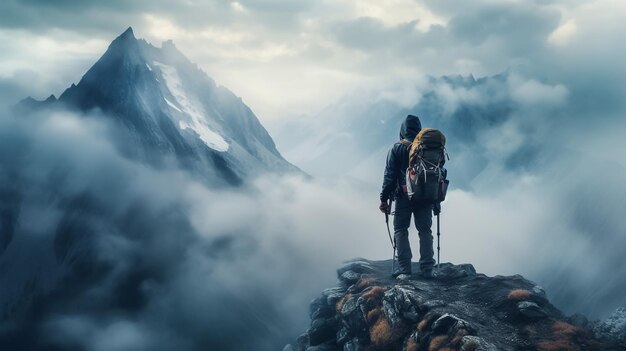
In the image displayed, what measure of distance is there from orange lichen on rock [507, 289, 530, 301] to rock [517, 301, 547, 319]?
49cm

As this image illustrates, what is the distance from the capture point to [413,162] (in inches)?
781

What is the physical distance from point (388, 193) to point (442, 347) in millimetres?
7205

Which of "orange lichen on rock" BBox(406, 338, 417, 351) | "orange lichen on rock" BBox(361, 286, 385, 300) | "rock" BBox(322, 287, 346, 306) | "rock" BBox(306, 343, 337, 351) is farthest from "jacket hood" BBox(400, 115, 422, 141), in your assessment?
"rock" BBox(306, 343, 337, 351)

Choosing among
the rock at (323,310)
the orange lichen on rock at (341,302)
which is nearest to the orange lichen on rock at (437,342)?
the orange lichen on rock at (341,302)

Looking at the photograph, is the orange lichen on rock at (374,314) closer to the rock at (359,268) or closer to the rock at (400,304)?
the rock at (400,304)

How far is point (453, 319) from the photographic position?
17.3 m

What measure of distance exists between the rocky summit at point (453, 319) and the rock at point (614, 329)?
31 mm

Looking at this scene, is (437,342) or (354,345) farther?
(354,345)

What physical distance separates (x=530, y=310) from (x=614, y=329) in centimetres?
281

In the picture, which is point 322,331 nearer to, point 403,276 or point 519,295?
point 403,276

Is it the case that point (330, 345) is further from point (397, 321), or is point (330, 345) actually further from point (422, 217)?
point (422, 217)

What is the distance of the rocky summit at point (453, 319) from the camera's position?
1625cm

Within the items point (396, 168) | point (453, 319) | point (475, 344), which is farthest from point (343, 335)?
point (475, 344)

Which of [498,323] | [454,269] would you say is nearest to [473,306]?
[498,323]
